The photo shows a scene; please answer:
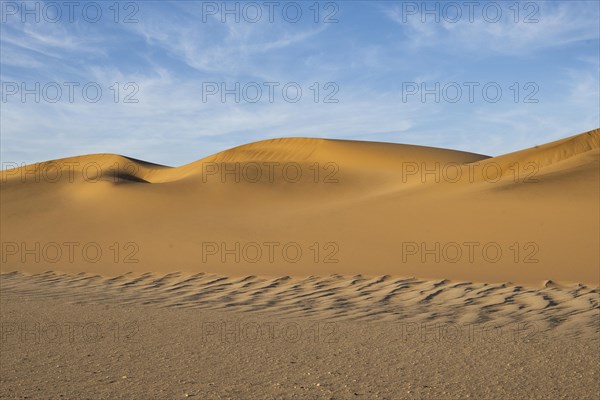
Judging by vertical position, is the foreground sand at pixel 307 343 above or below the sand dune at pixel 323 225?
below

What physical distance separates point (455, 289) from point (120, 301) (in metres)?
4.73

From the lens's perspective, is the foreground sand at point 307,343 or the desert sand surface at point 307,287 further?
the desert sand surface at point 307,287

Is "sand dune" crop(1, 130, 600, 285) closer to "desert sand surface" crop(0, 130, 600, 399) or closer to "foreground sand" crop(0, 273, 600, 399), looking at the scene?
"desert sand surface" crop(0, 130, 600, 399)

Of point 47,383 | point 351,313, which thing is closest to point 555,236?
point 351,313

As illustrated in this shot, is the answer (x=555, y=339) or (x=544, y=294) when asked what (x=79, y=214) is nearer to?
(x=544, y=294)

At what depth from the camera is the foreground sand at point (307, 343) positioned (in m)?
3.72

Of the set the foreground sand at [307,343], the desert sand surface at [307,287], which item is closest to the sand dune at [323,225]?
the desert sand surface at [307,287]

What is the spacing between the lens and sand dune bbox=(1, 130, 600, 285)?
1012 centimetres

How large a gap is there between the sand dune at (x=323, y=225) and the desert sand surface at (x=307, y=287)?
0.07m

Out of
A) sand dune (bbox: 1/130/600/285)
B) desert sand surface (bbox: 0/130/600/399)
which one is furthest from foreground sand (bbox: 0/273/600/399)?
sand dune (bbox: 1/130/600/285)

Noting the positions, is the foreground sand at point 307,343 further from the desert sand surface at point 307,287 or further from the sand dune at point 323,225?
the sand dune at point 323,225

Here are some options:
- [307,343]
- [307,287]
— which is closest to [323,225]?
[307,287]

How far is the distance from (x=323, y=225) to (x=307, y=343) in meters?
8.41

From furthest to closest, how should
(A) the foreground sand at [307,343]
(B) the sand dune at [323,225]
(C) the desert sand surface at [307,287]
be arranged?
(B) the sand dune at [323,225] < (C) the desert sand surface at [307,287] < (A) the foreground sand at [307,343]
